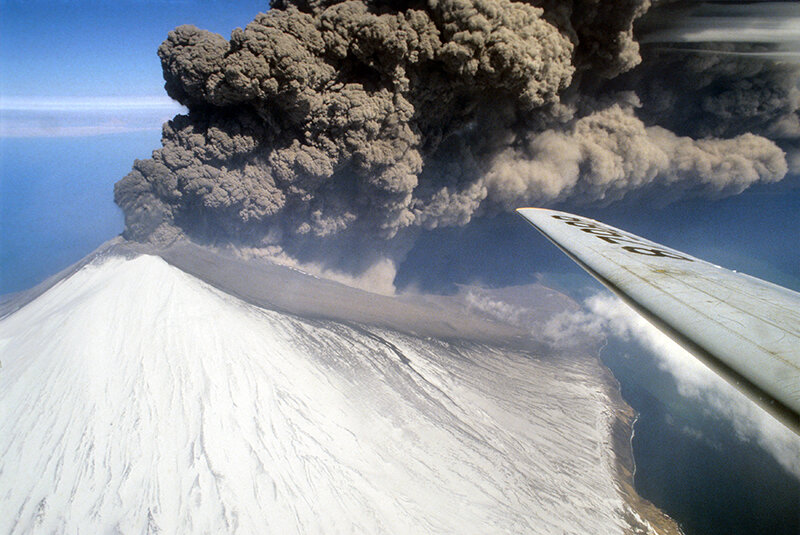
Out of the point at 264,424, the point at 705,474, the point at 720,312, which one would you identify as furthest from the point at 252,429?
the point at 705,474

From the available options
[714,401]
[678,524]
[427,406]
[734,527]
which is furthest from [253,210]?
[714,401]

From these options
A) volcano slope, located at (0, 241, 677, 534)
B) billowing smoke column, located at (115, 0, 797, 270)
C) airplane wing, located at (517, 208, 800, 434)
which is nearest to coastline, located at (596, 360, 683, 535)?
volcano slope, located at (0, 241, 677, 534)

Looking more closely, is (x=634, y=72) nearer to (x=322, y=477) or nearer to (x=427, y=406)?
(x=427, y=406)

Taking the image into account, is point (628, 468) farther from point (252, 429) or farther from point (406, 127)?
point (406, 127)

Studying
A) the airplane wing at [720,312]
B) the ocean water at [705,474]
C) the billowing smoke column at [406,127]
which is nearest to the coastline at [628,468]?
the ocean water at [705,474]

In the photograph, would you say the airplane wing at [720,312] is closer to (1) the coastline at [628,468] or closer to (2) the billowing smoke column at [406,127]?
(1) the coastline at [628,468]

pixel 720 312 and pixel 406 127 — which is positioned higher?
pixel 406 127

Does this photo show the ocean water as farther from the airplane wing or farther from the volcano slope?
the airplane wing
